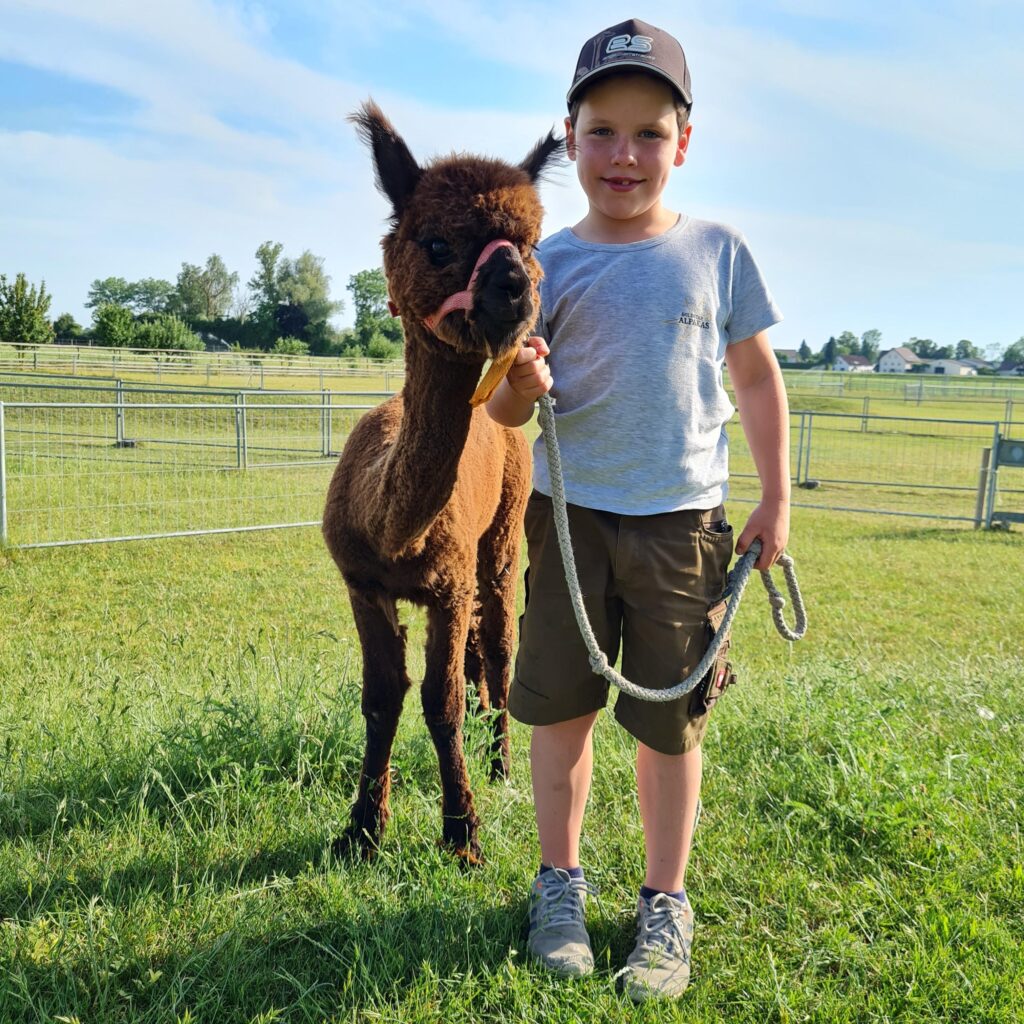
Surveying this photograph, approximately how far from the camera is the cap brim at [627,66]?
88.1 inches

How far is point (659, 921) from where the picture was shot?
95.8 inches

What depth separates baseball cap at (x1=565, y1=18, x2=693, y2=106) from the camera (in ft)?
7.39

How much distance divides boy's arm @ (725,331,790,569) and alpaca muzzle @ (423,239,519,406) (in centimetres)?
72

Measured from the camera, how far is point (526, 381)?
2.22 m

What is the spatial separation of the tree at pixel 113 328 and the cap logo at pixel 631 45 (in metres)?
57.5

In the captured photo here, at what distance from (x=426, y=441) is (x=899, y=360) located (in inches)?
5227

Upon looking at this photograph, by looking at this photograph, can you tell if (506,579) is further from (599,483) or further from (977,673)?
(977,673)

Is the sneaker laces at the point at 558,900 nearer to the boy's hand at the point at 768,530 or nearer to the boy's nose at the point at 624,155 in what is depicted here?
the boy's hand at the point at 768,530

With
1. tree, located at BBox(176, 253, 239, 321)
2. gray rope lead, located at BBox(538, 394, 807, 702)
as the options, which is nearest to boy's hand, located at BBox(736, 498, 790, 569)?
gray rope lead, located at BBox(538, 394, 807, 702)

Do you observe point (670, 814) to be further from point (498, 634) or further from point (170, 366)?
point (170, 366)

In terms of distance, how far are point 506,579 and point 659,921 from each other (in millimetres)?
2068

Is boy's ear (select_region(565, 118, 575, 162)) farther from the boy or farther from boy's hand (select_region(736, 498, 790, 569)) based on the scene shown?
boy's hand (select_region(736, 498, 790, 569))

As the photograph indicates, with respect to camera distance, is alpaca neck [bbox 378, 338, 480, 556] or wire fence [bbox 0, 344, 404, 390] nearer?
alpaca neck [bbox 378, 338, 480, 556]

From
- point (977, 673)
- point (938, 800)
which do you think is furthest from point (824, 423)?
point (938, 800)
